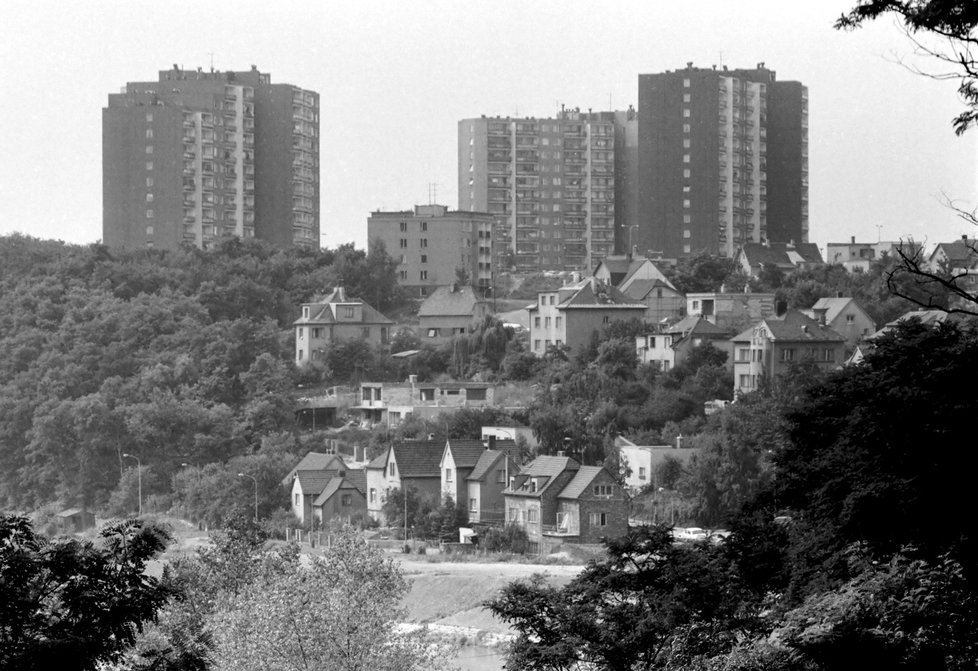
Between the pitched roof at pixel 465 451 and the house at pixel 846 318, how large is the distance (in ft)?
45.6

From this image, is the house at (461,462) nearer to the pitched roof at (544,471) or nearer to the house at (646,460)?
the pitched roof at (544,471)

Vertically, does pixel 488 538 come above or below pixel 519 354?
below

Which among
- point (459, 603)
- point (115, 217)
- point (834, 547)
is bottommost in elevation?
point (459, 603)

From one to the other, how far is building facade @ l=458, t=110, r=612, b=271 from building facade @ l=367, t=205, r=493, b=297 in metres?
17.4

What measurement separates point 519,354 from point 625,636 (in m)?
44.2

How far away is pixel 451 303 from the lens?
71875 mm

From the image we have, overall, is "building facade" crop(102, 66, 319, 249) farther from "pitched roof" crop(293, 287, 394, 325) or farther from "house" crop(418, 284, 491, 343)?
"house" crop(418, 284, 491, 343)

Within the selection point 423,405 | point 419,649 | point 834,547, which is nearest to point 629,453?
point 423,405

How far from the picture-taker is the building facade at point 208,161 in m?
86.4

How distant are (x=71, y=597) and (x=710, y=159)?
7516 cm

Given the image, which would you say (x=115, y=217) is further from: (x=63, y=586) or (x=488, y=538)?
(x=63, y=586)

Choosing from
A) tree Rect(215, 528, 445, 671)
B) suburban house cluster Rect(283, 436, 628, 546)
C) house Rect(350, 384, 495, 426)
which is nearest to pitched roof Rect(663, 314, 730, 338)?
house Rect(350, 384, 495, 426)

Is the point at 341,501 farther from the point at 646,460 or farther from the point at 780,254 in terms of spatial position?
the point at 780,254

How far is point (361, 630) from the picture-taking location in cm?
2309
